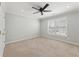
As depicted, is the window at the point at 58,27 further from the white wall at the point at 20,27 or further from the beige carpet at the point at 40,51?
the beige carpet at the point at 40,51

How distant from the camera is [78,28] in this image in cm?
424

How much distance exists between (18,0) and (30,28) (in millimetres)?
4180

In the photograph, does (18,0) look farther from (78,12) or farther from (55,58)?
(78,12)

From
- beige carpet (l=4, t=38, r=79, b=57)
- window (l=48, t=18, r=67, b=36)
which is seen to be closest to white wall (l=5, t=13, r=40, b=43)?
beige carpet (l=4, t=38, r=79, b=57)

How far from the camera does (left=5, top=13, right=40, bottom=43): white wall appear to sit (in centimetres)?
472

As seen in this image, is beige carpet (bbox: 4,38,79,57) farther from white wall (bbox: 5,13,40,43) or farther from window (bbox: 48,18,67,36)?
window (bbox: 48,18,67,36)

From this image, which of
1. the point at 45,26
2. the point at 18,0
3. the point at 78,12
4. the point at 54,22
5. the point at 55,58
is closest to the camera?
the point at 55,58

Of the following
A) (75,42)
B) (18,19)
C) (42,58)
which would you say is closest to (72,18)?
(75,42)

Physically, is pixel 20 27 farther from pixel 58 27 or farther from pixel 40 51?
pixel 58 27

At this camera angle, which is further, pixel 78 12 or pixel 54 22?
pixel 54 22

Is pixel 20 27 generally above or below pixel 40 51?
above

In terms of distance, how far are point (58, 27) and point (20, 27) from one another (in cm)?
371

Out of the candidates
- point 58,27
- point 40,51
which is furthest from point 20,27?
point 58,27

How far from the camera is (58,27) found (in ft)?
19.4
